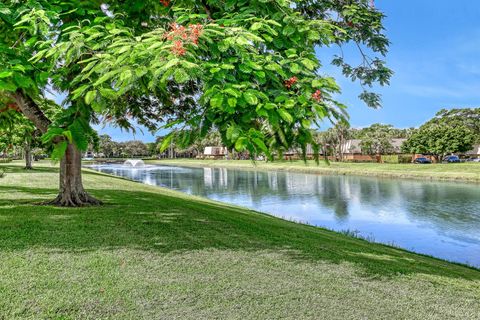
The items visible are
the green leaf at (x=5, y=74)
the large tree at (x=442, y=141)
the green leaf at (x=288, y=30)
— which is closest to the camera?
the green leaf at (x=5, y=74)

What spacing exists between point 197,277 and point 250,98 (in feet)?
9.96

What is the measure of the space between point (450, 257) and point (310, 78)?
11.5 meters

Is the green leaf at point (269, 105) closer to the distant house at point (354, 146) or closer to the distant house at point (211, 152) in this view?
the distant house at point (354, 146)

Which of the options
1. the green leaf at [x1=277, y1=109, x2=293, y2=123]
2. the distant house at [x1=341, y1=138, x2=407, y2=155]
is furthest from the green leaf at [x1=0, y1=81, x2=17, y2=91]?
the distant house at [x1=341, y1=138, x2=407, y2=155]

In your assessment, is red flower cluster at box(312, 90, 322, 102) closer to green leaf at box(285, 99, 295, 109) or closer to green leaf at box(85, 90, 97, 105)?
green leaf at box(285, 99, 295, 109)

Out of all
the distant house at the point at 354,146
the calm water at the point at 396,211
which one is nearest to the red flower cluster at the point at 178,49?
the calm water at the point at 396,211

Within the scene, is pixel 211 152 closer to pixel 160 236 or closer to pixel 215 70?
pixel 160 236

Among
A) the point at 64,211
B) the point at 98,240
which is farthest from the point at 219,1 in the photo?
the point at 64,211

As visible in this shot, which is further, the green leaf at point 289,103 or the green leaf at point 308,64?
the green leaf at point 308,64

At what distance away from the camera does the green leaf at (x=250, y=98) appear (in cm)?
445

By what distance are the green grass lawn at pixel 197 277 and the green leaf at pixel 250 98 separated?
8.60 ft

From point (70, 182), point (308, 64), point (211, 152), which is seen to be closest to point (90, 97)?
point (308, 64)

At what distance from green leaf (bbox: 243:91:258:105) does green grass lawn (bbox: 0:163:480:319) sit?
2.62 metres

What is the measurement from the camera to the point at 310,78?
5379 millimetres
